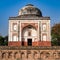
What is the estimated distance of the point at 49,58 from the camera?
34031mm

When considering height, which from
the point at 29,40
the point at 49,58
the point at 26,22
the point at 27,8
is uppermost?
the point at 27,8

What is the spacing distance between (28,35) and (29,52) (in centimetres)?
394

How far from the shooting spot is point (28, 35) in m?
37.8

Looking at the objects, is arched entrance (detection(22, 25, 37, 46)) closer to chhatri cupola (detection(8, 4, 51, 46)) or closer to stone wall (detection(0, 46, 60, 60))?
chhatri cupola (detection(8, 4, 51, 46))

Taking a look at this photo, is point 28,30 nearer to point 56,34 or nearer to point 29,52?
point 29,52

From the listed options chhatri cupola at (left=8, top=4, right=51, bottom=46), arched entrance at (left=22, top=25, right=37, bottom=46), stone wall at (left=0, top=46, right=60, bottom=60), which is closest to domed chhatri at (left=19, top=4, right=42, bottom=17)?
chhatri cupola at (left=8, top=4, right=51, bottom=46)

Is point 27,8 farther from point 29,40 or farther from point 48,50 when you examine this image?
point 48,50

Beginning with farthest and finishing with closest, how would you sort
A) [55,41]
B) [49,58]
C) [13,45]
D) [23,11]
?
[55,41] → [23,11] → [13,45] → [49,58]

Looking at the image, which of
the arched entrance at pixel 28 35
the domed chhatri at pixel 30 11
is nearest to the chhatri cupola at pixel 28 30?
the arched entrance at pixel 28 35

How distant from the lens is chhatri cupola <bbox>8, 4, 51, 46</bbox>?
122 feet

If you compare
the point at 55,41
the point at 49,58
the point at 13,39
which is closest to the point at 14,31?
the point at 13,39

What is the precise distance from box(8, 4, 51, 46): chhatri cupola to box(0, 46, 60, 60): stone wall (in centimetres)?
258

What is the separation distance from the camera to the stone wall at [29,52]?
3428cm

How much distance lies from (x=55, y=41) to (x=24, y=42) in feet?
33.5
